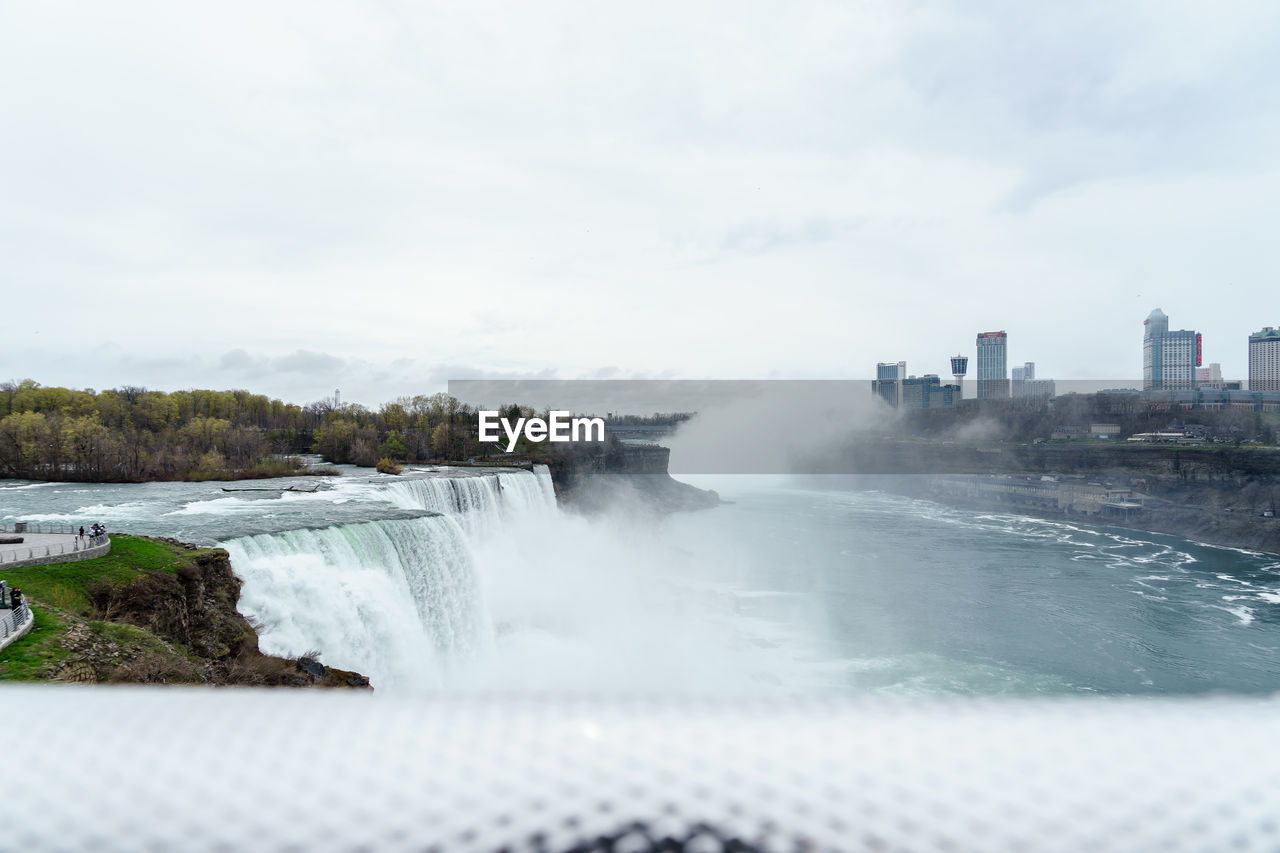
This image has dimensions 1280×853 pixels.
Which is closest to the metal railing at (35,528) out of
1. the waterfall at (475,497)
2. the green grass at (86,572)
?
the green grass at (86,572)

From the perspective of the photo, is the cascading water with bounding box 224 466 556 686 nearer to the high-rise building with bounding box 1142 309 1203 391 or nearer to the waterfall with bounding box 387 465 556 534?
the waterfall with bounding box 387 465 556 534

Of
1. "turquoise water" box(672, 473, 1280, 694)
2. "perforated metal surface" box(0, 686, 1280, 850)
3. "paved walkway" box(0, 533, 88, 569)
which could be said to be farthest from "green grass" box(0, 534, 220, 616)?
"turquoise water" box(672, 473, 1280, 694)

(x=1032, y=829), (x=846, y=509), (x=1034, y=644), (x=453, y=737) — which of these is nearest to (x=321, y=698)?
(x=453, y=737)

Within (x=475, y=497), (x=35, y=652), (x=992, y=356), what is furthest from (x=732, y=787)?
(x=992, y=356)

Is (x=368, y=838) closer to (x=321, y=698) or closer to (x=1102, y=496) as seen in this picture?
(x=321, y=698)

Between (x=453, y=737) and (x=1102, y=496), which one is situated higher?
(x=453, y=737)

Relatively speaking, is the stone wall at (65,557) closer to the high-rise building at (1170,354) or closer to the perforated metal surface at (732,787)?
the perforated metal surface at (732,787)
